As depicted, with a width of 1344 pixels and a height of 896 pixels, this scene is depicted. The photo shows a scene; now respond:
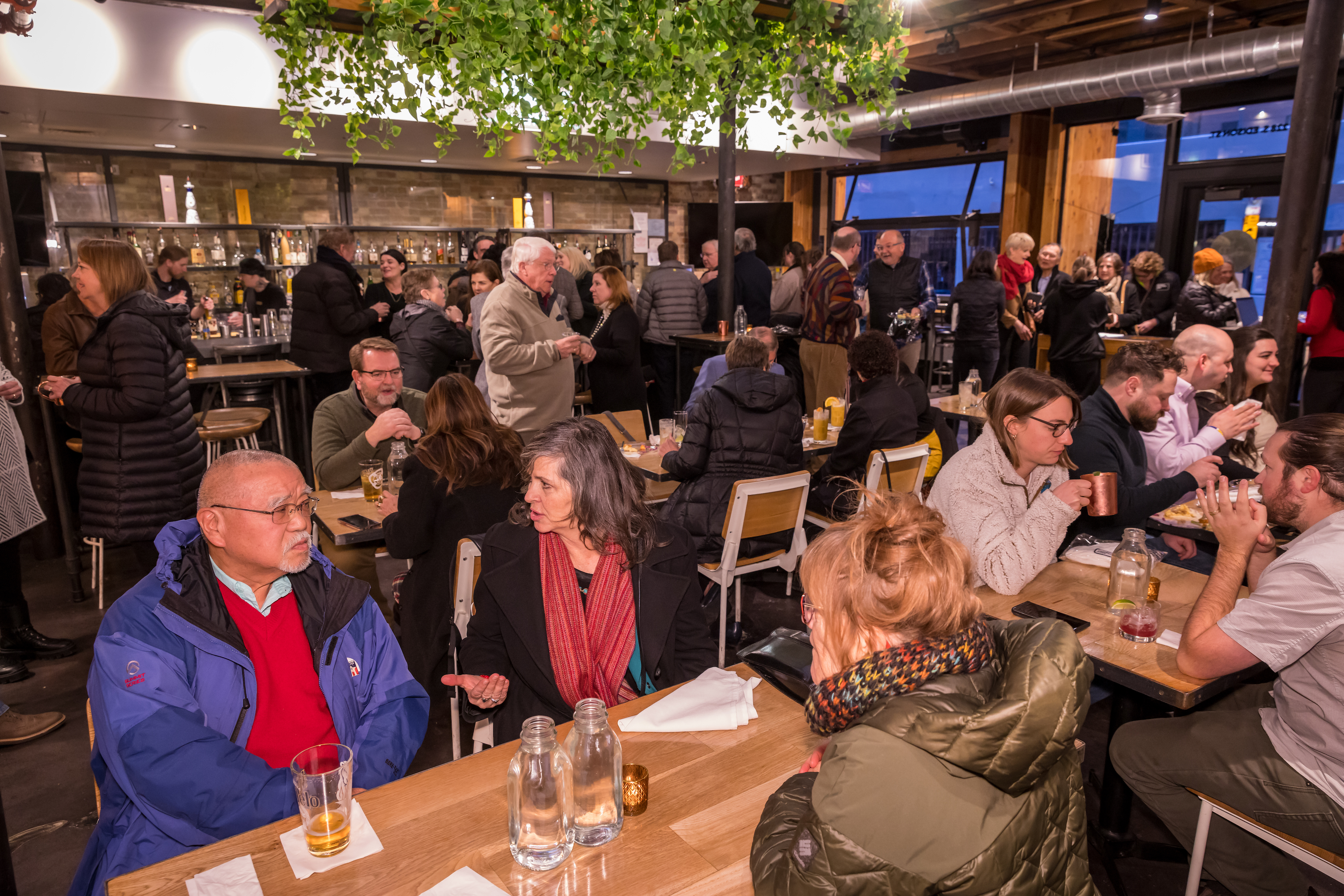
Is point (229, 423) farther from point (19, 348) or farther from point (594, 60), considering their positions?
point (594, 60)

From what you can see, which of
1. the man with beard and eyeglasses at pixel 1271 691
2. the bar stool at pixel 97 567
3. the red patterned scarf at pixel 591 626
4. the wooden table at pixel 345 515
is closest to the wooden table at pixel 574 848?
the red patterned scarf at pixel 591 626

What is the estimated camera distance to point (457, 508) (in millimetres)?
2840

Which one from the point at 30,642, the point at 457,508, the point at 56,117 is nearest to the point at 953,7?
the point at 457,508

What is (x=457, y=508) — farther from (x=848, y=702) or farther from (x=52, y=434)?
(x=52, y=434)

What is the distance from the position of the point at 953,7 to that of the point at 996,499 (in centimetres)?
612

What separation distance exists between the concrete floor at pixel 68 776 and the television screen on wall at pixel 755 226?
8675mm

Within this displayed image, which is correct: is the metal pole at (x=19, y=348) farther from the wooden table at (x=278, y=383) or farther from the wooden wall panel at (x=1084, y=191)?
the wooden wall panel at (x=1084, y=191)

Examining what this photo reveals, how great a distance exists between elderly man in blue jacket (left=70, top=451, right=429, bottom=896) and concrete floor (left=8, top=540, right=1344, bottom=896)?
1288 millimetres

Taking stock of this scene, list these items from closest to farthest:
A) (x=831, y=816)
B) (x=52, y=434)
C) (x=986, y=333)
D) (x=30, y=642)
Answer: (x=831, y=816)
(x=30, y=642)
(x=52, y=434)
(x=986, y=333)

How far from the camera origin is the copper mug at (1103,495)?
8.07 feet

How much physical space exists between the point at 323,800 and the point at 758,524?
2409 mm

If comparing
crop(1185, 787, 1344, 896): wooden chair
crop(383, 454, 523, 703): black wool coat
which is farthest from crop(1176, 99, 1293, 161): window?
crop(383, 454, 523, 703): black wool coat

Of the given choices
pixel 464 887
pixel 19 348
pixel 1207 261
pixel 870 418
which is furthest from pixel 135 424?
pixel 1207 261

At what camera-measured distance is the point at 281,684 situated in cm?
180
